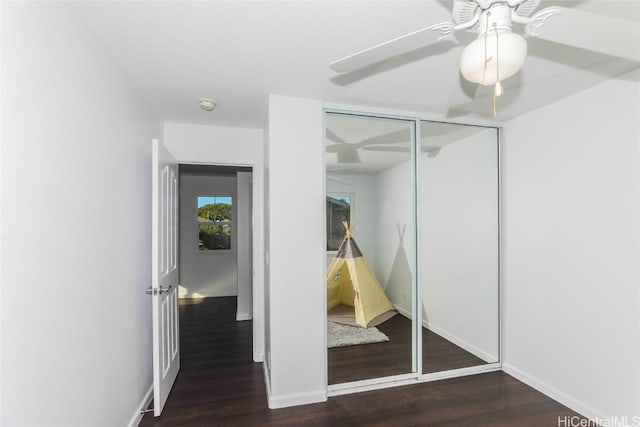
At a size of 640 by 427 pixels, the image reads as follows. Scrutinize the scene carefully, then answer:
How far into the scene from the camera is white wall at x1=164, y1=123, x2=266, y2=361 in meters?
3.01

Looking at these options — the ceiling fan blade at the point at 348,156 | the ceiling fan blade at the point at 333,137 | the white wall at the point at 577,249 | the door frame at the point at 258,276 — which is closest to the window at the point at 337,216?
the ceiling fan blade at the point at 348,156

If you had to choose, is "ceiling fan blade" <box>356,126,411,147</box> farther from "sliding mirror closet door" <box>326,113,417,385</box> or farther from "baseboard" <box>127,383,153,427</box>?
"baseboard" <box>127,383,153,427</box>

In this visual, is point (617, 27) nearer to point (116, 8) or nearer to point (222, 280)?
point (116, 8)

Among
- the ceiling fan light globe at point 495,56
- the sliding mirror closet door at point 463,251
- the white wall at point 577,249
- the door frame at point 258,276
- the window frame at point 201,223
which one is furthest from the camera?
the window frame at point 201,223

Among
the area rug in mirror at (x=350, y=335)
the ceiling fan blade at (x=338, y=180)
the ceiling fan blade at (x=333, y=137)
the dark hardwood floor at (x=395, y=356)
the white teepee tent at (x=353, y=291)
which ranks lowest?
the dark hardwood floor at (x=395, y=356)

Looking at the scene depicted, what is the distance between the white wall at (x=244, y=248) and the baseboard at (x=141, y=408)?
6.73ft

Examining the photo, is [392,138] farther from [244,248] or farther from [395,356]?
[244,248]

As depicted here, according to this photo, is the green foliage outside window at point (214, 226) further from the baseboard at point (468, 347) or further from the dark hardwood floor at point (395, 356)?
the baseboard at point (468, 347)

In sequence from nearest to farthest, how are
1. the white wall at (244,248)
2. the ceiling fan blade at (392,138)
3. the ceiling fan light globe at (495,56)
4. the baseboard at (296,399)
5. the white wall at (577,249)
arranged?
the ceiling fan light globe at (495,56)
the white wall at (577,249)
the baseboard at (296,399)
the ceiling fan blade at (392,138)
the white wall at (244,248)

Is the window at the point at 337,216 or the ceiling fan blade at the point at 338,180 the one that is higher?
the ceiling fan blade at the point at 338,180

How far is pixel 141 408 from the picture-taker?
222 cm

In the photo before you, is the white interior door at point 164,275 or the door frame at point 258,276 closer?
the white interior door at point 164,275

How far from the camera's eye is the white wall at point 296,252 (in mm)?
2340

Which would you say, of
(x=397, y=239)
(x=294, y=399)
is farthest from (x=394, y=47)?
(x=294, y=399)
